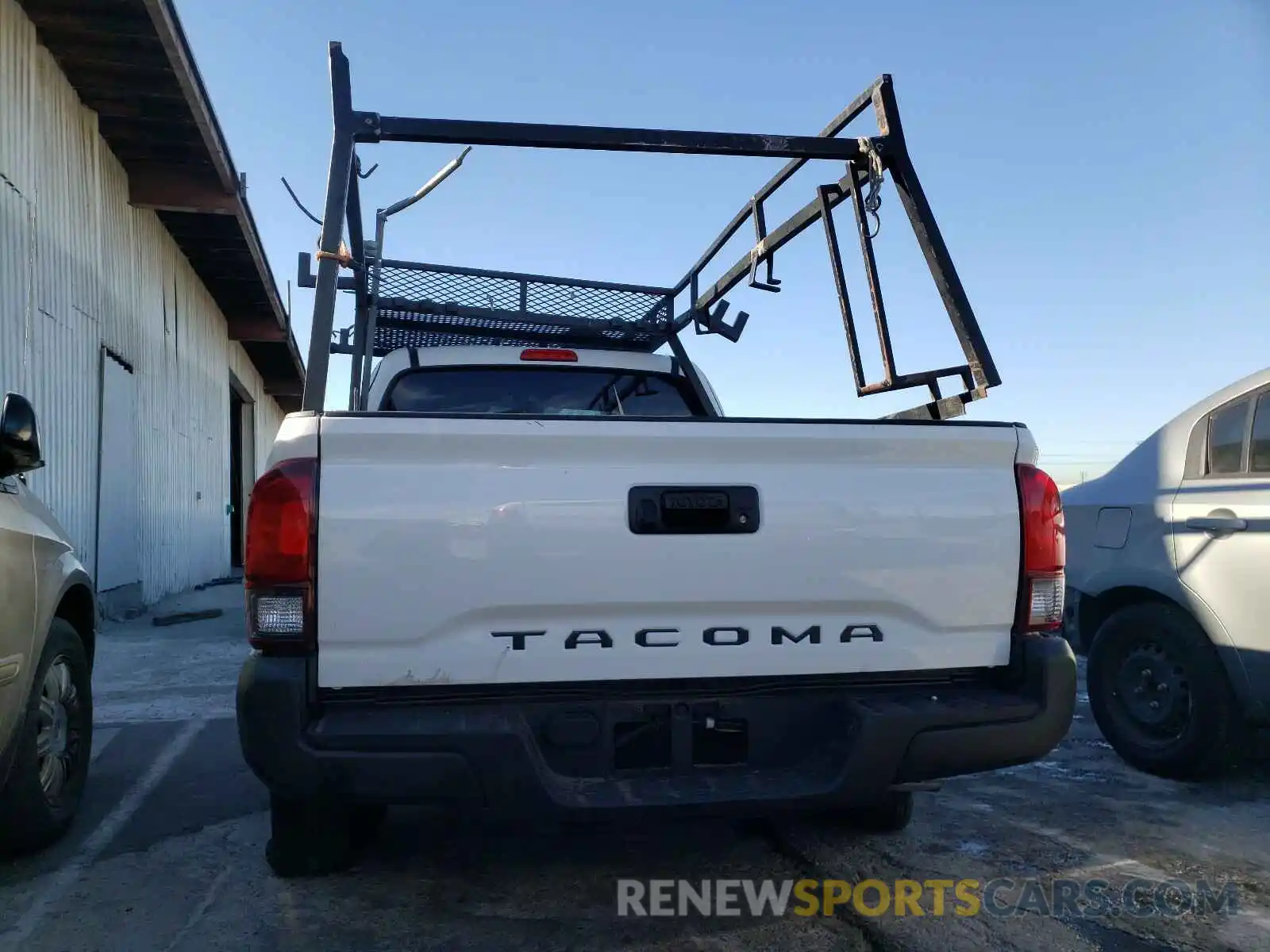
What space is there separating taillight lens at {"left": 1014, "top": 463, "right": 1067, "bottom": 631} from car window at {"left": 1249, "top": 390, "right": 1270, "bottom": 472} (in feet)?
6.22

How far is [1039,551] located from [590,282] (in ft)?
11.4

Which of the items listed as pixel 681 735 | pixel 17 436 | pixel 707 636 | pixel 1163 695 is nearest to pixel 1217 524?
pixel 1163 695

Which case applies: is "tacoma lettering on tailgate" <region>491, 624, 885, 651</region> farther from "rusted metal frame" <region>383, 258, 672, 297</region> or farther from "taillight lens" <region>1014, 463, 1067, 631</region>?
"rusted metal frame" <region>383, 258, 672, 297</region>

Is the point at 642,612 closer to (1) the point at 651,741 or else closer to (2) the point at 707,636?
(2) the point at 707,636

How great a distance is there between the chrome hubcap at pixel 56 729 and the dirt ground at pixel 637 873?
0.26 meters

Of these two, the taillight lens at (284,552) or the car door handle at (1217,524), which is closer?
the taillight lens at (284,552)

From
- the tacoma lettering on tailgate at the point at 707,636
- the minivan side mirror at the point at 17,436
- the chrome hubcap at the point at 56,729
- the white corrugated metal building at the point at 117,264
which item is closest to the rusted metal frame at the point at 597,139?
the minivan side mirror at the point at 17,436

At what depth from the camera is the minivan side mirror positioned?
308 centimetres

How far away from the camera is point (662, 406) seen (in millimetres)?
4777

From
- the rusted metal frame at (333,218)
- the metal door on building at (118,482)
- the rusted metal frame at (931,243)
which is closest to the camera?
the rusted metal frame at (333,218)

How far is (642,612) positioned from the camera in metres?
2.67

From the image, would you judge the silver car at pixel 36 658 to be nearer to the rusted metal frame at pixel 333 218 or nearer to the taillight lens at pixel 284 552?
the rusted metal frame at pixel 333 218

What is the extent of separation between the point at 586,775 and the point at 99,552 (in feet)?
29.8

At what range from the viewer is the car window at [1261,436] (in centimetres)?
418
